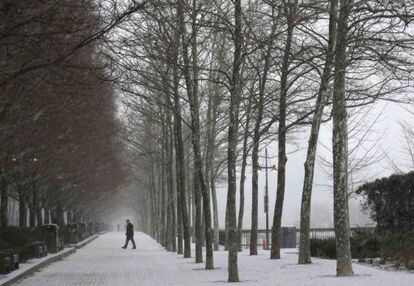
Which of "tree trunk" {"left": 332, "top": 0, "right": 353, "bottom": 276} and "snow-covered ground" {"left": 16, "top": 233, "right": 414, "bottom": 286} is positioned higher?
"tree trunk" {"left": 332, "top": 0, "right": 353, "bottom": 276}

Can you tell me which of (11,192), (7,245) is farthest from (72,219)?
(7,245)

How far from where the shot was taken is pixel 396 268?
16.1 m

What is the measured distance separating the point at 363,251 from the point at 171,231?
18.1 m

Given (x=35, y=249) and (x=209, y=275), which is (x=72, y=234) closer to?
(x=35, y=249)

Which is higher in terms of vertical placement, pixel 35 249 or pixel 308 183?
pixel 308 183

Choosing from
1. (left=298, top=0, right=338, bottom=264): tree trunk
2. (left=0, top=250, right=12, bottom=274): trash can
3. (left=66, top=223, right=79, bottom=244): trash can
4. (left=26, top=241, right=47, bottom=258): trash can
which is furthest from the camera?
(left=66, top=223, right=79, bottom=244): trash can

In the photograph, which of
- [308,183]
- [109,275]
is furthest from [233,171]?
[109,275]

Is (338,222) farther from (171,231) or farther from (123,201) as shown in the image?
(123,201)

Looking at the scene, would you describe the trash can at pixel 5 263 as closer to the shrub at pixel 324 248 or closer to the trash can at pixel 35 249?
the trash can at pixel 35 249

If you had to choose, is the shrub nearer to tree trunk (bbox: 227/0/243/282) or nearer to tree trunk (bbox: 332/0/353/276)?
tree trunk (bbox: 227/0/243/282)

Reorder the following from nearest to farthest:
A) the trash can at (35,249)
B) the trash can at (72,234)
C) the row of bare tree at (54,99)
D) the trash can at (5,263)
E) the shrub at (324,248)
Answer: the row of bare tree at (54,99) < the trash can at (5,263) < the shrub at (324,248) < the trash can at (35,249) < the trash can at (72,234)

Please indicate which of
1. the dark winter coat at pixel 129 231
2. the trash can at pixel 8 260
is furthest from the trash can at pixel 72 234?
the trash can at pixel 8 260

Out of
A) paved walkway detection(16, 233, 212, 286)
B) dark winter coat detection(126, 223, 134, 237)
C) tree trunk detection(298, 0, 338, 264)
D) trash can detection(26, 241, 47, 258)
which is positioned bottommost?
paved walkway detection(16, 233, 212, 286)

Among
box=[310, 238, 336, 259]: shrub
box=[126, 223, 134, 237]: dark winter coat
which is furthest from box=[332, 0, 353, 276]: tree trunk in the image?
box=[126, 223, 134, 237]: dark winter coat
